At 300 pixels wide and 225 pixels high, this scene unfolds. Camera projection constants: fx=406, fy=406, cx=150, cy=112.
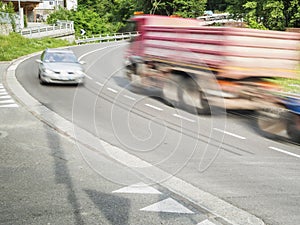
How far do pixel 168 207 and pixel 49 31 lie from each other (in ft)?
158

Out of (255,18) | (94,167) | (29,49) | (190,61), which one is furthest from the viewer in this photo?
(255,18)

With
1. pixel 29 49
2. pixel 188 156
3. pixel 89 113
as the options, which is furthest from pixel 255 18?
pixel 188 156

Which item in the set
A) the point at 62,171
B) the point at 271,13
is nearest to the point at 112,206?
the point at 62,171

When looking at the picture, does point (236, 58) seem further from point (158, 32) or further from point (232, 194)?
point (232, 194)

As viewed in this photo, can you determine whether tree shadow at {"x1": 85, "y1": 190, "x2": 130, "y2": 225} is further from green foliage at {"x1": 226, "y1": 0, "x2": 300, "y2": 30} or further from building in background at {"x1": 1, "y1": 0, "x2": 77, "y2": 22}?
building in background at {"x1": 1, "y1": 0, "x2": 77, "y2": 22}

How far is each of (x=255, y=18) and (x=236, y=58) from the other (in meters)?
38.1

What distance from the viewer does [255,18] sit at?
46500 millimetres

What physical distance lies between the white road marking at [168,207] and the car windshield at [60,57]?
13.6 metres

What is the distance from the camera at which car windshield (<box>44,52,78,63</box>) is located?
60.3ft

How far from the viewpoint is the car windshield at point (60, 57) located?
18.4m

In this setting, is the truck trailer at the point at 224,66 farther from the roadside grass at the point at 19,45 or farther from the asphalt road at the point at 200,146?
the roadside grass at the point at 19,45

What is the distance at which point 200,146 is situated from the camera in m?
9.12

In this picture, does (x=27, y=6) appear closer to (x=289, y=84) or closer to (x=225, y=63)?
(x=225, y=63)

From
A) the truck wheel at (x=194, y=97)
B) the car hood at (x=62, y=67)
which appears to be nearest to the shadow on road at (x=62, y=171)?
the truck wheel at (x=194, y=97)
